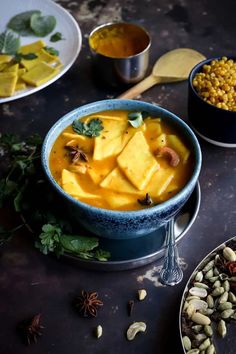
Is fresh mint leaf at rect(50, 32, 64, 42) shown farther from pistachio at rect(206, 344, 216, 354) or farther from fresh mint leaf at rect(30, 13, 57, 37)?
pistachio at rect(206, 344, 216, 354)

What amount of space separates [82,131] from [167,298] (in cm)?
38

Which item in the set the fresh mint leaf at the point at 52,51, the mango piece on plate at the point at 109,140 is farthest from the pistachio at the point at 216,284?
the fresh mint leaf at the point at 52,51

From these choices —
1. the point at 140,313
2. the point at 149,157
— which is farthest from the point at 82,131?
the point at 140,313

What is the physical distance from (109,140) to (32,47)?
22.9 inches

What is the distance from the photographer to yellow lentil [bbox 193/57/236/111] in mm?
1223

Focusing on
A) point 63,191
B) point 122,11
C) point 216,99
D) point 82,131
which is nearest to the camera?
point 63,191

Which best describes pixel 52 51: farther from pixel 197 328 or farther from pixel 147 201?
pixel 197 328

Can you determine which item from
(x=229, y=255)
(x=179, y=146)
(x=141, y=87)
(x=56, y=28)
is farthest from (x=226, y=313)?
(x=56, y=28)

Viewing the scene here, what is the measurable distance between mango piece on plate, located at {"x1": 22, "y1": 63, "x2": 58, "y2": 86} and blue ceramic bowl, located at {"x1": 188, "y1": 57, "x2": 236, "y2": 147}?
0.38 meters

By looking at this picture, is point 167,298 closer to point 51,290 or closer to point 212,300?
point 212,300

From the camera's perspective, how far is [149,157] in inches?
41.1

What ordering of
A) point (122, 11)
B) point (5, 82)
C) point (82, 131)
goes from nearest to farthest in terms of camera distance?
point (82, 131), point (5, 82), point (122, 11)

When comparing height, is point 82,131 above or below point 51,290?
above

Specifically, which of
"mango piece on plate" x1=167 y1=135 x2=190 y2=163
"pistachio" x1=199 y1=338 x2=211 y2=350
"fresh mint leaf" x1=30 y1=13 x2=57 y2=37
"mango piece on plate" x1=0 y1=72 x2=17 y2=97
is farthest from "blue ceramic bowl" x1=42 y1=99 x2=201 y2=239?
"fresh mint leaf" x1=30 y1=13 x2=57 y2=37
